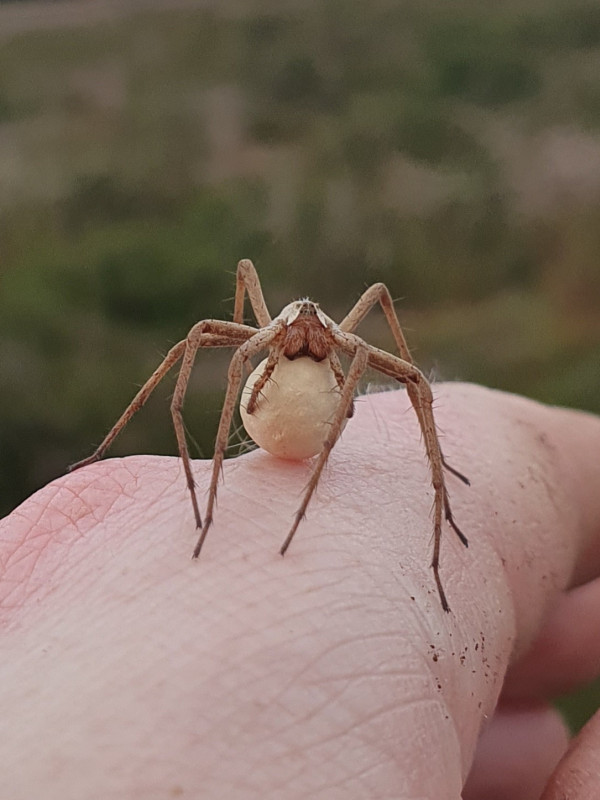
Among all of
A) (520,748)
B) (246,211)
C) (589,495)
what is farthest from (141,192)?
(520,748)

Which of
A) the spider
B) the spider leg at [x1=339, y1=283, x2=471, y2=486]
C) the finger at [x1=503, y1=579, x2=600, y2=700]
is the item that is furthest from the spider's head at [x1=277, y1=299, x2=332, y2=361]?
the finger at [x1=503, y1=579, x2=600, y2=700]

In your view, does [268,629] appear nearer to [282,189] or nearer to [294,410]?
[294,410]

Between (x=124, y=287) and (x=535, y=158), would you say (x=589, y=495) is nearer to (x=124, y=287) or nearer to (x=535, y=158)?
(x=124, y=287)

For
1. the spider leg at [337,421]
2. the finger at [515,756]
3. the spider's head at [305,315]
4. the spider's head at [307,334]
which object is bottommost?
the finger at [515,756]

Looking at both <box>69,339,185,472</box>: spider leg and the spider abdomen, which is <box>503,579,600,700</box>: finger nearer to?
the spider abdomen

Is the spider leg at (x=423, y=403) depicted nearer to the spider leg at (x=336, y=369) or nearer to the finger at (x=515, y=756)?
the spider leg at (x=336, y=369)

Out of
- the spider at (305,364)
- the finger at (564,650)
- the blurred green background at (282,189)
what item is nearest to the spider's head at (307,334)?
the spider at (305,364)
